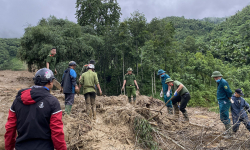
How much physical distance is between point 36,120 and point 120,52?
60.3 ft

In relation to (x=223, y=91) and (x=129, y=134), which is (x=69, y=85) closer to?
(x=129, y=134)

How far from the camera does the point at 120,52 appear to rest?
65.0 feet

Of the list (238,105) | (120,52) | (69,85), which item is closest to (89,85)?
(69,85)

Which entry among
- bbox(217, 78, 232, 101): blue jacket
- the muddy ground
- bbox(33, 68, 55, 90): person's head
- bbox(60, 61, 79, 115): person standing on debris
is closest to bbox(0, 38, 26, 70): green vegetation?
bbox(60, 61, 79, 115): person standing on debris

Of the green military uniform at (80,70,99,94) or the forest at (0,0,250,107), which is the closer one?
the green military uniform at (80,70,99,94)

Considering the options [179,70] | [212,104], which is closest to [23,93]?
[212,104]

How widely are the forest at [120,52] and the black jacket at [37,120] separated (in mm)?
12483

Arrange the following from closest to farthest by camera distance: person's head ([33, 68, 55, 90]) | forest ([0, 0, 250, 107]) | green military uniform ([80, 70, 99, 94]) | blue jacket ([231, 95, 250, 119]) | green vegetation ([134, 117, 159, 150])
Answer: person's head ([33, 68, 55, 90])
green vegetation ([134, 117, 159, 150])
blue jacket ([231, 95, 250, 119])
green military uniform ([80, 70, 99, 94])
forest ([0, 0, 250, 107])

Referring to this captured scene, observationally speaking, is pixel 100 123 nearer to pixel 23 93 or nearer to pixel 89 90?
Answer: pixel 89 90

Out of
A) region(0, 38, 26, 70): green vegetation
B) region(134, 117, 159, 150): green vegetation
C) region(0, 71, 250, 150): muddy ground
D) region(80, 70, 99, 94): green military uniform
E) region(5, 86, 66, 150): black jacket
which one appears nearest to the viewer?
region(5, 86, 66, 150): black jacket

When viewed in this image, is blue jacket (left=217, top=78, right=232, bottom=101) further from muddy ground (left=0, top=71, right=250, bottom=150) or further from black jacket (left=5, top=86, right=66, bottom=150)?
black jacket (left=5, top=86, right=66, bottom=150)

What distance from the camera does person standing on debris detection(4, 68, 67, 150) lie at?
66.5 inches

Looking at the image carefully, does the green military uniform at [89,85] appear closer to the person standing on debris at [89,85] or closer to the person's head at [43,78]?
the person standing on debris at [89,85]

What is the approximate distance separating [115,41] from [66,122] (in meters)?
17.3
